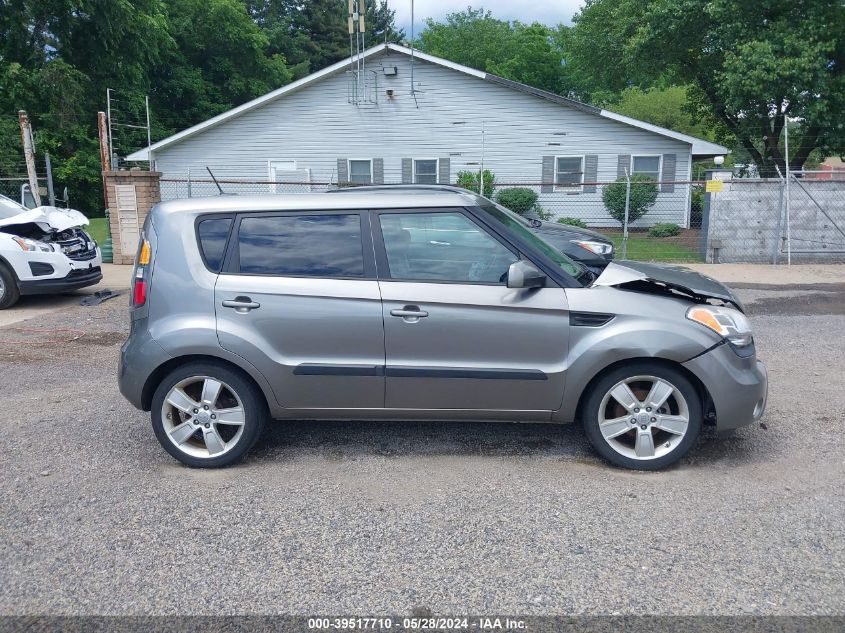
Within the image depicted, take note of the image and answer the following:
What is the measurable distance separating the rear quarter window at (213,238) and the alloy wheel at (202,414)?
2.38 ft

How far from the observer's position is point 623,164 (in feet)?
68.6

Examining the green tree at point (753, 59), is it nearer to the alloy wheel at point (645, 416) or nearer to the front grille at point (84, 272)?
the front grille at point (84, 272)

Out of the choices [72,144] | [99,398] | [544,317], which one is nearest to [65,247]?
[99,398]

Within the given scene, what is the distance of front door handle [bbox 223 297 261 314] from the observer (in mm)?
4266

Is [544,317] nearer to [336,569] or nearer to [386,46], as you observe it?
[336,569]

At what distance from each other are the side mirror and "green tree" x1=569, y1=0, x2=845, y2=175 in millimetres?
17424

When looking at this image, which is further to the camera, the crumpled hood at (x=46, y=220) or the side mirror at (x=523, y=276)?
the crumpled hood at (x=46, y=220)

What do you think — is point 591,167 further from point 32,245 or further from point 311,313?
point 311,313

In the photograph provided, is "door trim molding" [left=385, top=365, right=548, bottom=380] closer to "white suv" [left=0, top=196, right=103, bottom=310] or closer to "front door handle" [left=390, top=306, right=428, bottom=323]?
"front door handle" [left=390, top=306, right=428, bottom=323]

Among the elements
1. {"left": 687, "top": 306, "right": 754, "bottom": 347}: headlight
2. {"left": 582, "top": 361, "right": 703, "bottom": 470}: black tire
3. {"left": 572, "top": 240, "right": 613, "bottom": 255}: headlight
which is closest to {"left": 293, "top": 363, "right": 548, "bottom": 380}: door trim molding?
{"left": 582, "top": 361, "right": 703, "bottom": 470}: black tire

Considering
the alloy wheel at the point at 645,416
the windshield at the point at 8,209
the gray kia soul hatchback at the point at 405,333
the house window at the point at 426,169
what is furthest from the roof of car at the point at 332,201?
Answer: the house window at the point at 426,169

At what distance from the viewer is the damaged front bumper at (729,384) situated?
412 centimetres

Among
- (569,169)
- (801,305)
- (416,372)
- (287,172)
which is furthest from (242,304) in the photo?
(287,172)

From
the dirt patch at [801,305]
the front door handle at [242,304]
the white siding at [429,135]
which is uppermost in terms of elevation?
the white siding at [429,135]
